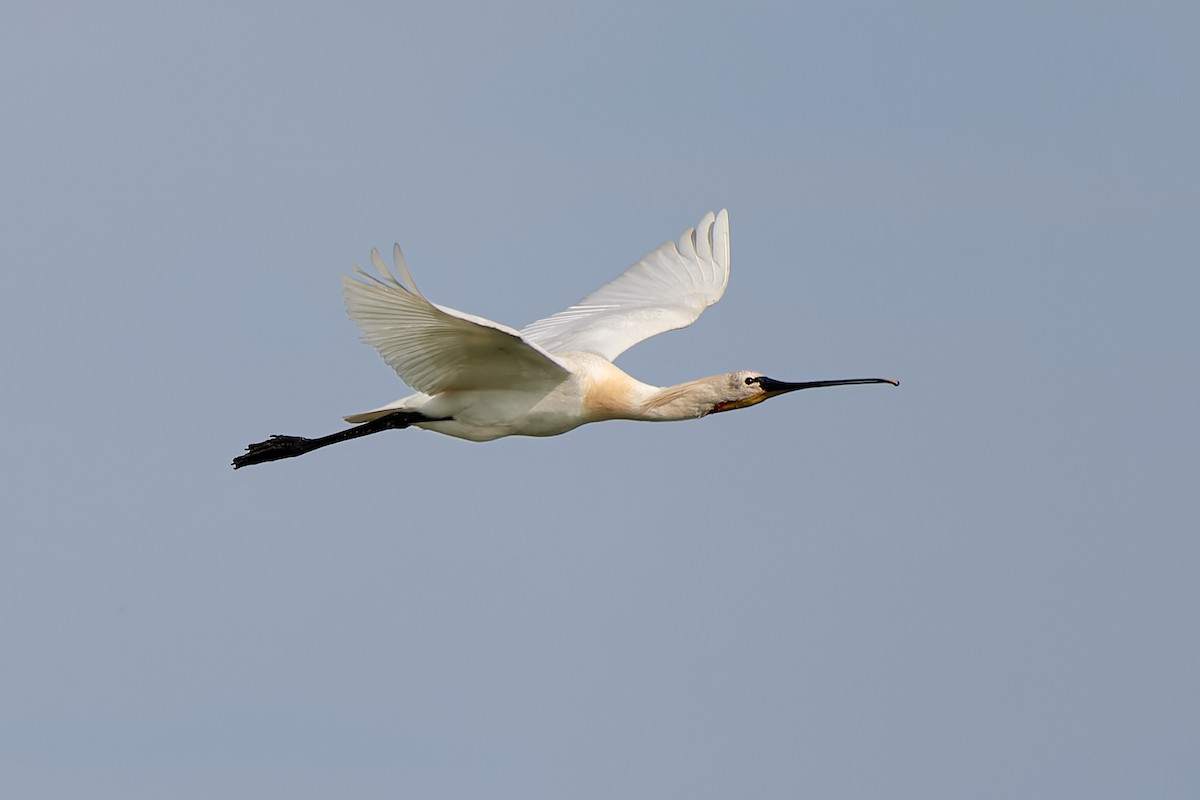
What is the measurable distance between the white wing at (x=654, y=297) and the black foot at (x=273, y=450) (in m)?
2.55

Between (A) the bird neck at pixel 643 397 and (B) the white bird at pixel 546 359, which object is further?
(A) the bird neck at pixel 643 397

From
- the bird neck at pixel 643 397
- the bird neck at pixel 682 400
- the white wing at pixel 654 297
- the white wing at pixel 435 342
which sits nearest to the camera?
the white wing at pixel 435 342

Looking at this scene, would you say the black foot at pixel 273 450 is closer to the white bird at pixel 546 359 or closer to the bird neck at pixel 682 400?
the white bird at pixel 546 359

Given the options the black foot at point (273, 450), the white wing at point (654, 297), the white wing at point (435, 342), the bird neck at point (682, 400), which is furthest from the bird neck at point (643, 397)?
the black foot at point (273, 450)

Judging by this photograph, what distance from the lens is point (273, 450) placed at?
63.5 ft

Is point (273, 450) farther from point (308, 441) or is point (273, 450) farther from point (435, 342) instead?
point (435, 342)

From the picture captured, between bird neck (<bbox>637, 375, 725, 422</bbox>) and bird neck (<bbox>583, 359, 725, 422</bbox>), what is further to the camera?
bird neck (<bbox>637, 375, 725, 422</bbox>)

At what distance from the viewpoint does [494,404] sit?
17.6 metres

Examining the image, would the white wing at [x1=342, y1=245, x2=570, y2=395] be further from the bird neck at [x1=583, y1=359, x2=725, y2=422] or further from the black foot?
the black foot

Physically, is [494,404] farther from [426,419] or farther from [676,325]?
[676,325]

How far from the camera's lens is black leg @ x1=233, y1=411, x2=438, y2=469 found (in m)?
18.1

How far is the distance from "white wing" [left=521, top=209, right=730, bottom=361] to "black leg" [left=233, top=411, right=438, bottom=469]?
90.2 inches

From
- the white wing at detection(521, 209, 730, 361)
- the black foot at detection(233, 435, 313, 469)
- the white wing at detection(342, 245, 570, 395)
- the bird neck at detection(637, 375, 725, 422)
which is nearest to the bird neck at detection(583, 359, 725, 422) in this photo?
the bird neck at detection(637, 375, 725, 422)

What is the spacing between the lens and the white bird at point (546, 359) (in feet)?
52.6
